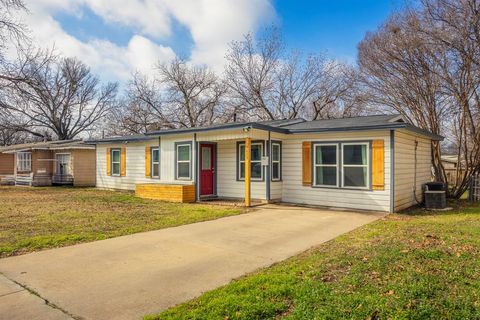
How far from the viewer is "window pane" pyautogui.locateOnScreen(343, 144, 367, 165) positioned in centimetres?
1023

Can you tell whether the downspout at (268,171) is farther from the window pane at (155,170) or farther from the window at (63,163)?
the window at (63,163)

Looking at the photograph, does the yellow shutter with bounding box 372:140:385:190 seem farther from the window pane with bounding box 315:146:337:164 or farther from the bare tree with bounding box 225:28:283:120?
the bare tree with bounding box 225:28:283:120

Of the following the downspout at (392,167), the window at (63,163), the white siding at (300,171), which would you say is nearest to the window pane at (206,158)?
the white siding at (300,171)

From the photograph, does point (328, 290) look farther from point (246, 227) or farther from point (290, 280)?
point (246, 227)

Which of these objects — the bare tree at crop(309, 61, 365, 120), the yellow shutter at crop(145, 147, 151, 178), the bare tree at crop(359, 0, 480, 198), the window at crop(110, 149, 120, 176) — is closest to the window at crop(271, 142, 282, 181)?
the yellow shutter at crop(145, 147, 151, 178)

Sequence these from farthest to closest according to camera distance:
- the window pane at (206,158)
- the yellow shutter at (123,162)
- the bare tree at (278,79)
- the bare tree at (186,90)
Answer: the bare tree at (186,90) < the bare tree at (278,79) < the yellow shutter at (123,162) < the window pane at (206,158)

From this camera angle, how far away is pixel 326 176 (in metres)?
11.0

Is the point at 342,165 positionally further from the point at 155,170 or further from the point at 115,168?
the point at 115,168

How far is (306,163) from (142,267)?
24.8 ft

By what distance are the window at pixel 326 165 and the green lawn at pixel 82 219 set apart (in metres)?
2.92

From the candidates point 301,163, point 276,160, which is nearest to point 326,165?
point 301,163

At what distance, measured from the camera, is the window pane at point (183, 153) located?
43.2ft

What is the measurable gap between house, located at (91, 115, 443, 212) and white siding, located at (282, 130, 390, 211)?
3 centimetres

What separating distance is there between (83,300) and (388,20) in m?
18.0
